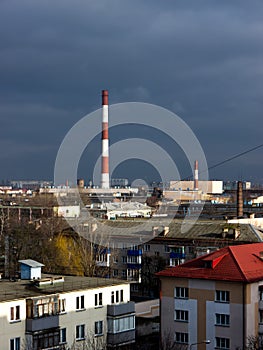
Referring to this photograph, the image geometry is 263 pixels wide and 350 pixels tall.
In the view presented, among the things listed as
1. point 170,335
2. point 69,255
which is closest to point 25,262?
point 170,335

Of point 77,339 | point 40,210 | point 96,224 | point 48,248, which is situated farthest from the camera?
point 40,210

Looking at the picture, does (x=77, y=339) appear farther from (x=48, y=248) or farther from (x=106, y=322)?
(x=48, y=248)

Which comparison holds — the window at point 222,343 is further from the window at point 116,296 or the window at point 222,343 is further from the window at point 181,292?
the window at point 116,296

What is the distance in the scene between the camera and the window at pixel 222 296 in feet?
82.8

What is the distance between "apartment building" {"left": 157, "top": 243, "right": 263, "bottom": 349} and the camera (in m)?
24.9

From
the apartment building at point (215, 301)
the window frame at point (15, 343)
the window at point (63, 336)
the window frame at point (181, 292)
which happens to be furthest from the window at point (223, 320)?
the window frame at point (15, 343)

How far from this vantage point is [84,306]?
23.0m

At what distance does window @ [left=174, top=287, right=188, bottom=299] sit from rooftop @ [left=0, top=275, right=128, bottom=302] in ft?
8.85

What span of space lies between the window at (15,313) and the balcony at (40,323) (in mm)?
360

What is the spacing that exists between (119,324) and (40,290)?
9.82 feet

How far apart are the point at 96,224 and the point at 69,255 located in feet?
16.2

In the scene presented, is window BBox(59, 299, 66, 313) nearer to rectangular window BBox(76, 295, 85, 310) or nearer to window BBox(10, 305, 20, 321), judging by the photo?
rectangular window BBox(76, 295, 85, 310)

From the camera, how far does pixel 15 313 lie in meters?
20.7

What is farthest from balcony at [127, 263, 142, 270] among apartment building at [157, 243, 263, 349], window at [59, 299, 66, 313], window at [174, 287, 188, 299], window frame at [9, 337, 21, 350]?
window frame at [9, 337, 21, 350]
